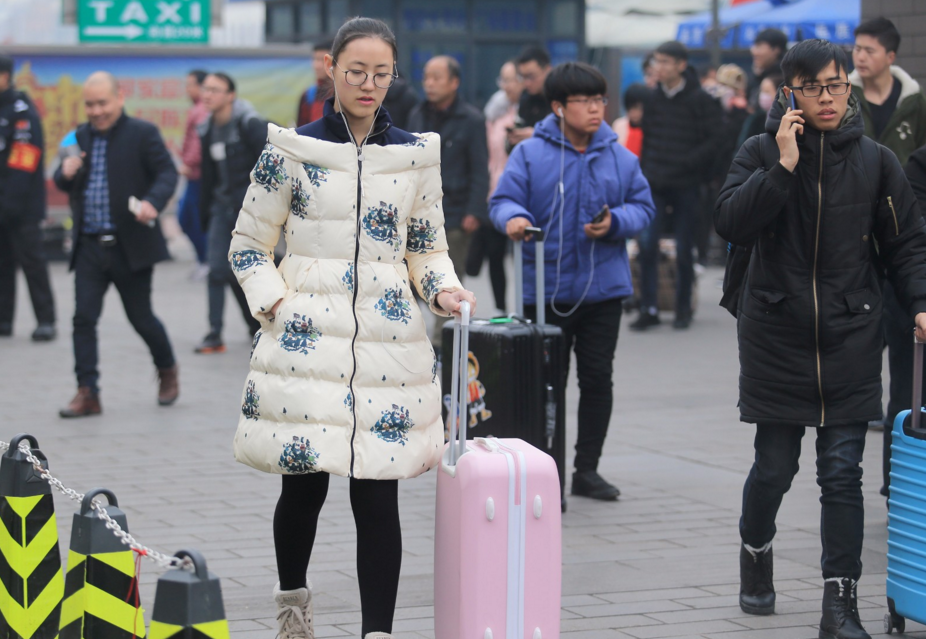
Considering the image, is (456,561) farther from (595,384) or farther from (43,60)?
(43,60)

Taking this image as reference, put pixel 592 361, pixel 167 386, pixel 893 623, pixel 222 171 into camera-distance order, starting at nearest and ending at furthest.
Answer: pixel 893 623, pixel 592 361, pixel 167 386, pixel 222 171

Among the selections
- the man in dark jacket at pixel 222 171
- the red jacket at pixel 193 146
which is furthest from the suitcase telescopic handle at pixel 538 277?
the red jacket at pixel 193 146

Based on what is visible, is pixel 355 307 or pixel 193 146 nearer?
pixel 355 307

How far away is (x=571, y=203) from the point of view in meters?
6.10

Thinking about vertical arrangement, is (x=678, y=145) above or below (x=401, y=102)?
below

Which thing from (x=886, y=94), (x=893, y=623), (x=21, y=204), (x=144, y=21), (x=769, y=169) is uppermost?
(x=144, y=21)

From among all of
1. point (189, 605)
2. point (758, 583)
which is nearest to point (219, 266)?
point (758, 583)

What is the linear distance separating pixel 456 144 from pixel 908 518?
618cm

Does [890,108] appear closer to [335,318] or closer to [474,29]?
[335,318]

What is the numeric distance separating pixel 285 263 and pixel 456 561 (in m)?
0.96

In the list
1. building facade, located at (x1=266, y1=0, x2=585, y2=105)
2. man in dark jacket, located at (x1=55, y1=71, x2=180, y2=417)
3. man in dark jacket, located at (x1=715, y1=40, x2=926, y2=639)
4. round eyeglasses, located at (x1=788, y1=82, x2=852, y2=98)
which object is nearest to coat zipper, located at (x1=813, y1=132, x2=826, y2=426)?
man in dark jacket, located at (x1=715, y1=40, x2=926, y2=639)

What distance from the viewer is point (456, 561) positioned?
12.0ft

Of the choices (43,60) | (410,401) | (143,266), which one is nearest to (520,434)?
(410,401)

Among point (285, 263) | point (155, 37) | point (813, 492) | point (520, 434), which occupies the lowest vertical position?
point (813, 492)
